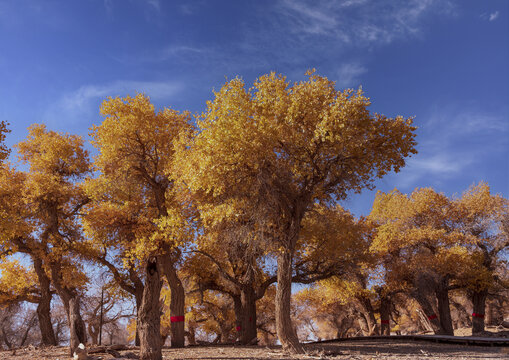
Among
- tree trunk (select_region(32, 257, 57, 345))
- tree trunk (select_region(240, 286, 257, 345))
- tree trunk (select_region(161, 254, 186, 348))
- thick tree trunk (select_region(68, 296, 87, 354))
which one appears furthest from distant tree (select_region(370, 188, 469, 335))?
tree trunk (select_region(32, 257, 57, 345))

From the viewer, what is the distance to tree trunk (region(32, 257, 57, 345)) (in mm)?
20875

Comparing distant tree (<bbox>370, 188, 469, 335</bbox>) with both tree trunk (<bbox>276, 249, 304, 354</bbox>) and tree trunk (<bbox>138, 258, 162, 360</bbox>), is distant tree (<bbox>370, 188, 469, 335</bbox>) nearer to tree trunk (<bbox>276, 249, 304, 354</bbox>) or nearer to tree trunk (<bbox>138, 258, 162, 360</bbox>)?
tree trunk (<bbox>276, 249, 304, 354</bbox>)

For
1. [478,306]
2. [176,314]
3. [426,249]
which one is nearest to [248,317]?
[176,314]

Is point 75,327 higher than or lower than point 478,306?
higher

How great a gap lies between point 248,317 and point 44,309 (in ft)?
38.6

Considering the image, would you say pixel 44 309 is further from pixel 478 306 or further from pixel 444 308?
pixel 478 306

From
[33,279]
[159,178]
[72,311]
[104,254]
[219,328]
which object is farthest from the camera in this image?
[219,328]

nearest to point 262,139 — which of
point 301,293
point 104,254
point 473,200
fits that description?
point 104,254

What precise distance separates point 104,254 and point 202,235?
7.97 meters

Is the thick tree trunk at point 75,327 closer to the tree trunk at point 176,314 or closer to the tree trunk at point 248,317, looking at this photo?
the tree trunk at point 176,314

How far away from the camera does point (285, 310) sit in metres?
13.1

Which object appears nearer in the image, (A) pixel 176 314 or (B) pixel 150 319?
(B) pixel 150 319

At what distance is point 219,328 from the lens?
35.7 m

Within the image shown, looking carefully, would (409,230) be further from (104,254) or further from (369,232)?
(104,254)
